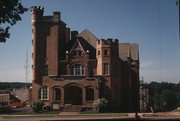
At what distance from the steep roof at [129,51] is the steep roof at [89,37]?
6.64 meters

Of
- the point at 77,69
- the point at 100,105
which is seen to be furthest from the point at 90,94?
the point at 100,105

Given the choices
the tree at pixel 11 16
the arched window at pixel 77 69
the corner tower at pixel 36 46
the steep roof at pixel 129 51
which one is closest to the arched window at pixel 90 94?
the arched window at pixel 77 69

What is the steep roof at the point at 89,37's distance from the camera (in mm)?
59625

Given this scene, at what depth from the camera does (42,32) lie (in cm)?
5688

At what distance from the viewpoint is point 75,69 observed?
5578cm

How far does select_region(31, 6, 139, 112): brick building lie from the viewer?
2068 inches

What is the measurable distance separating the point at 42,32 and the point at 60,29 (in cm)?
335

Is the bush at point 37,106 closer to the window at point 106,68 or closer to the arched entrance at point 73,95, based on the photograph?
the arched entrance at point 73,95

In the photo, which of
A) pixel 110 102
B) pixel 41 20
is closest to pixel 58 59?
pixel 41 20

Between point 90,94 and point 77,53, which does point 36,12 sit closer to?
point 77,53

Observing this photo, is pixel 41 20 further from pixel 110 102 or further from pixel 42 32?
pixel 110 102

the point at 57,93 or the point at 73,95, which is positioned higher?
the point at 57,93

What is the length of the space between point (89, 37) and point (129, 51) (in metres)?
8.70

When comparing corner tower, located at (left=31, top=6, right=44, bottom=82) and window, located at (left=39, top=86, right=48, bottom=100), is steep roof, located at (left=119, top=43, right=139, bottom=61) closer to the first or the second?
corner tower, located at (left=31, top=6, right=44, bottom=82)
